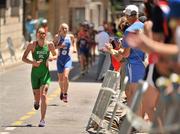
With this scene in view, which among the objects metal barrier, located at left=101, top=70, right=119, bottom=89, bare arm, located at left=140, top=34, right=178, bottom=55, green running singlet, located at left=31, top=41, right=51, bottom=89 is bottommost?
green running singlet, located at left=31, top=41, right=51, bottom=89

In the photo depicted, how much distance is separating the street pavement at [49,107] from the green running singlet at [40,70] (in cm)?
71

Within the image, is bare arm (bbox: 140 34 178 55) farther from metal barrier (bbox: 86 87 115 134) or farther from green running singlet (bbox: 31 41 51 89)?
green running singlet (bbox: 31 41 51 89)

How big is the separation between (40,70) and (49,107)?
8.39 feet

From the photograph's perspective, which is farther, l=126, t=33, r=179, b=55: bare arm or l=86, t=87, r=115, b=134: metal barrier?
l=86, t=87, r=115, b=134: metal barrier

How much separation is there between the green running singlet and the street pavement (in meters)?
0.71

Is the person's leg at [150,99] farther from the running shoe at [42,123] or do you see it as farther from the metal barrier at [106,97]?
the running shoe at [42,123]

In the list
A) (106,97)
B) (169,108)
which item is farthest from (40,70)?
(169,108)

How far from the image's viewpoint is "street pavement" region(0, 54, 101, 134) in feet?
40.8

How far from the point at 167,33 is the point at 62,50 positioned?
422 inches

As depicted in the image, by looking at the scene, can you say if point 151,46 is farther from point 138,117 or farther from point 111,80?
point 111,80

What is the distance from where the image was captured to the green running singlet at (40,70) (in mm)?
13258

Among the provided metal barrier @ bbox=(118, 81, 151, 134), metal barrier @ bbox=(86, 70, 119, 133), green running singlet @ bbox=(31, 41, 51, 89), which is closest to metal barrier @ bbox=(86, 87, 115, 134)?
metal barrier @ bbox=(86, 70, 119, 133)

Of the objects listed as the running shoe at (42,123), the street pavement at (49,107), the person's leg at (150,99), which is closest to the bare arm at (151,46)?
the person's leg at (150,99)

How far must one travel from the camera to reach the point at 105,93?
32.4 ft
